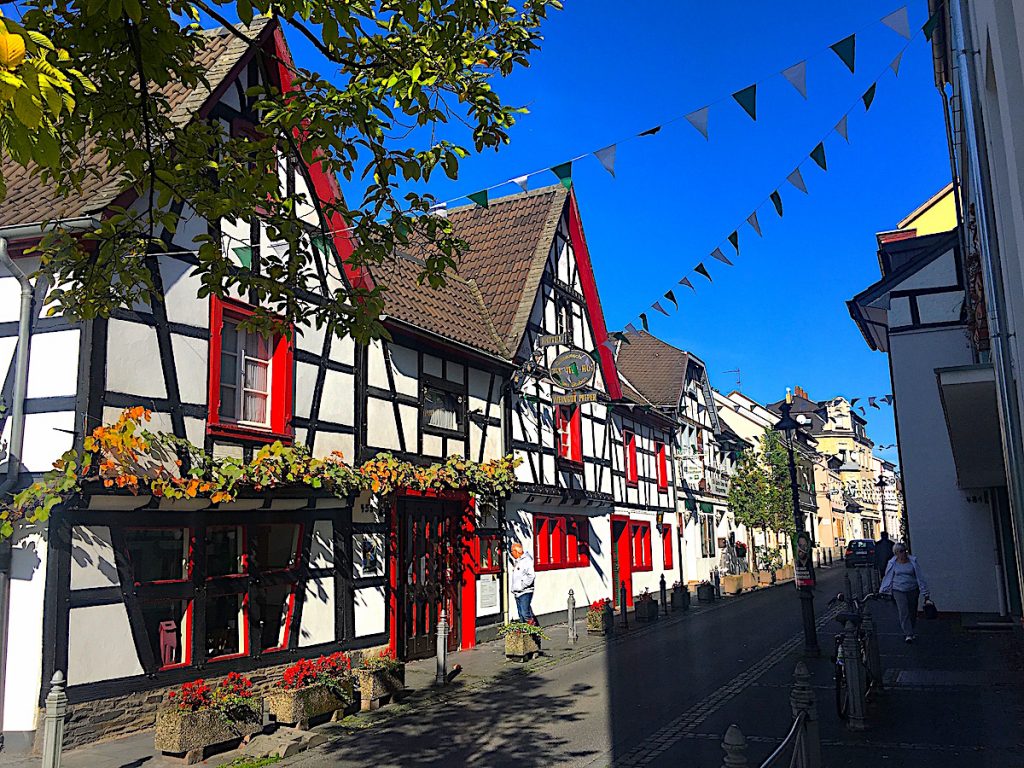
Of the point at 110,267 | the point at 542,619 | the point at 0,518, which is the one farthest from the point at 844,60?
the point at 542,619

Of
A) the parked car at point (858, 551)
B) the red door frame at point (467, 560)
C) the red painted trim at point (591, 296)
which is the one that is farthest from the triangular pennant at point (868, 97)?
the parked car at point (858, 551)

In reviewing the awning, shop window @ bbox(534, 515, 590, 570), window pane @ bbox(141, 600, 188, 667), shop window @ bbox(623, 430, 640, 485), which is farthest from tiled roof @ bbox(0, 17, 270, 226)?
shop window @ bbox(623, 430, 640, 485)

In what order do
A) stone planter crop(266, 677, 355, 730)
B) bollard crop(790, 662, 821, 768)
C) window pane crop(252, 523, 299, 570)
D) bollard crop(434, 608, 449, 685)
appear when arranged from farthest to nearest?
bollard crop(434, 608, 449, 685) < window pane crop(252, 523, 299, 570) < stone planter crop(266, 677, 355, 730) < bollard crop(790, 662, 821, 768)

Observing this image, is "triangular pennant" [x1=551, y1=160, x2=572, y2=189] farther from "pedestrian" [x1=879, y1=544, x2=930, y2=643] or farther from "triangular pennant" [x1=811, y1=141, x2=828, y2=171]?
"pedestrian" [x1=879, y1=544, x2=930, y2=643]

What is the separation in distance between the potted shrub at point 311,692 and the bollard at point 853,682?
586 cm

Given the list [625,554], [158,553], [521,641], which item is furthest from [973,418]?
[625,554]

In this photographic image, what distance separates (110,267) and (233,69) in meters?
5.85

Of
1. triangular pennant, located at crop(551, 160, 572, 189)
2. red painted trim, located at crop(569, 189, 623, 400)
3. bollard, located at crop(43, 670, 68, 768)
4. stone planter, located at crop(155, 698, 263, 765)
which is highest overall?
red painted trim, located at crop(569, 189, 623, 400)

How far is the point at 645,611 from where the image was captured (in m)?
22.0

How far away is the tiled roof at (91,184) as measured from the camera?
1013 cm

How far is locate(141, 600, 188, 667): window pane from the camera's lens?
34.1 ft

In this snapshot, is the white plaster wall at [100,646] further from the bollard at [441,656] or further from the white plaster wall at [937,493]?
the white plaster wall at [937,493]

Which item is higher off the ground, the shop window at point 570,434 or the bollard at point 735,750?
the shop window at point 570,434

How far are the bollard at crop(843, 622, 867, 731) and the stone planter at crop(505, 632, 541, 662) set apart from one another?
6710 mm
